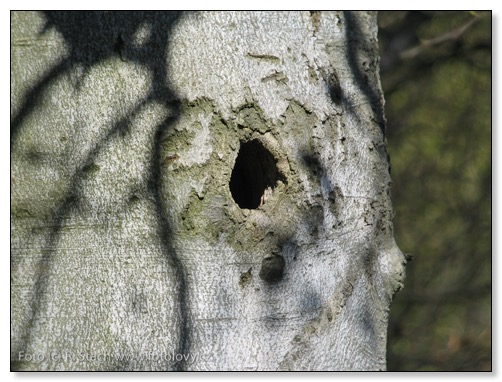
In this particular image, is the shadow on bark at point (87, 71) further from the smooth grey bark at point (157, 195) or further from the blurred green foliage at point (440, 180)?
the blurred green foliage at point (440, 180)

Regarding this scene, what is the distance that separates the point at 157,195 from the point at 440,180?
330 centimetres

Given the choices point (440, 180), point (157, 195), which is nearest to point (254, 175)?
point (157, 195)

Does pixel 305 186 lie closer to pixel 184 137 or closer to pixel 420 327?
pixel 184 137

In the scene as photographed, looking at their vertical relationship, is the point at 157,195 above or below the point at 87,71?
below

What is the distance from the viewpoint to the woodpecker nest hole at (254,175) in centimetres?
165

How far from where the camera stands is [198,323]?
5.13ft

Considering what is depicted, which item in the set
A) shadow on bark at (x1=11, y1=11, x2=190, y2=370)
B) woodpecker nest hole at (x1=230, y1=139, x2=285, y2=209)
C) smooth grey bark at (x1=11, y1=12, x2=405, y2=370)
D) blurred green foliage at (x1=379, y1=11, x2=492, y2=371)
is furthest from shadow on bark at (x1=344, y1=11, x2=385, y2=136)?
blurred green foliage at (x1=379, y1=11, x2=492, y2=371)

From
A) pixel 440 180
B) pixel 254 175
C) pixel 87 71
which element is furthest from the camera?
pixel 440 180

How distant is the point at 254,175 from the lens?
1.77 metres

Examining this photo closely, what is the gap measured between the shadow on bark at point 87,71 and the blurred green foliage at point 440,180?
9.84 ft

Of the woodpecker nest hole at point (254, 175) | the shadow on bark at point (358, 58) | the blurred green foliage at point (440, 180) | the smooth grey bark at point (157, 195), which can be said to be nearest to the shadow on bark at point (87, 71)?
the smooth grey bark at point (157, 195)

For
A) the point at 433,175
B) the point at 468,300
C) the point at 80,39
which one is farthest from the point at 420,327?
the point at 80,39

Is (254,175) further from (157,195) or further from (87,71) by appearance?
(87,71)

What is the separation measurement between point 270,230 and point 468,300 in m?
3.42
